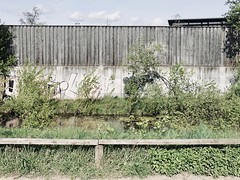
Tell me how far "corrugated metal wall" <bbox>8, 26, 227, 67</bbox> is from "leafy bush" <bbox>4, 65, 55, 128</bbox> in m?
5.62

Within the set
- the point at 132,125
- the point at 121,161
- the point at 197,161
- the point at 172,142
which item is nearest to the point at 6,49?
the point at 132,125

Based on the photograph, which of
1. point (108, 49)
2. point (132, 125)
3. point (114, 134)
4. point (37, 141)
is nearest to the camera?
point (37, 141)

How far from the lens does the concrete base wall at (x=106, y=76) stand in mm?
18438

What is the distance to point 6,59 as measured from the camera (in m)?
18.5

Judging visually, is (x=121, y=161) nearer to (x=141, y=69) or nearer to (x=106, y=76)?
(x=141, y=69)

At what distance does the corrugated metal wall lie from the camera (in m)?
18.9

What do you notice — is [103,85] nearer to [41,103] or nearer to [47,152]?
[41,103]

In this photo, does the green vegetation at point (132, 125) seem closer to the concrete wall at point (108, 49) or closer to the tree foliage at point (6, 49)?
the concrete wall at point (108, 49)

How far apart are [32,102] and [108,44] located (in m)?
8.42

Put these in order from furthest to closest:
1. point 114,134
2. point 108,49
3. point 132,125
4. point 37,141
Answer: point 108,49, point 132,125, point 114,134, point 37,141

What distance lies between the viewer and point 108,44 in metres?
19.0

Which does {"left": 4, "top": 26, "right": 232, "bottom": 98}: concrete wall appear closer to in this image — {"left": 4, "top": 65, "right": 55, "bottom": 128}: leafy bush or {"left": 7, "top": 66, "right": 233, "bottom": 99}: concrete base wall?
{"left": 7, "top": 66, "right": 233, "bottom": 99}: concrete base wall

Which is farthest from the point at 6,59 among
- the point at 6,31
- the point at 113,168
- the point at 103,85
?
the point at 113,168

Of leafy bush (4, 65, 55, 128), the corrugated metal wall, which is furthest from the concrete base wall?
leafy bush (4, 65, 55, 128)
